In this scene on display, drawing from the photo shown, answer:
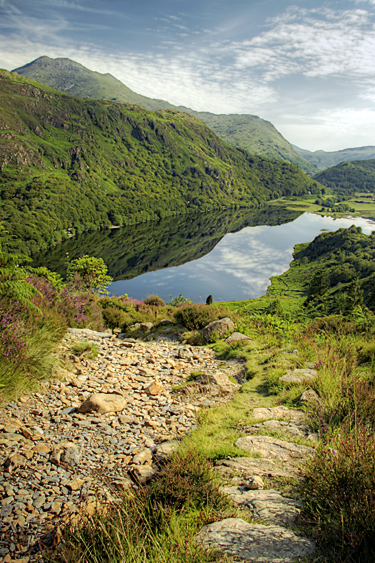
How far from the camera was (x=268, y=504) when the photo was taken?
2869 mm

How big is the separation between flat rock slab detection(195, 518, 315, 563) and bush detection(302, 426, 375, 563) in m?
0.21

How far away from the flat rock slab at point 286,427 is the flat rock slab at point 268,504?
4.33ft

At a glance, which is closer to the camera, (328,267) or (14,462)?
(14,462)

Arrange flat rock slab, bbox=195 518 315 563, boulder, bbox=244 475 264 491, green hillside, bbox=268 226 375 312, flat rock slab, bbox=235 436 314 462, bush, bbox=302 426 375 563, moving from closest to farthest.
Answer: bush, bbox=302 426 375 563, flat rock slab, bbox=195 518 315 563, boulder, bbox=244 475 264 491, flat rock slab, bbox=235 436 314 462, green hillside, bbox=268 226 375 312

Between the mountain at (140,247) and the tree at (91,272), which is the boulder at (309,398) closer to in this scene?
the tree at (91,272)

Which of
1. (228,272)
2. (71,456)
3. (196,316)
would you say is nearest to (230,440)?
(71,456)

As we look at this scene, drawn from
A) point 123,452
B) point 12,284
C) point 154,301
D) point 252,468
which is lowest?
point 154,301

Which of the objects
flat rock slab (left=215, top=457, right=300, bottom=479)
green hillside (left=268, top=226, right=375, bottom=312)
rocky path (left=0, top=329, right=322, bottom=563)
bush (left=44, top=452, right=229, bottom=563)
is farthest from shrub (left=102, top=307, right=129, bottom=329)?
green hillside (left=268, top=226, right=375, bottom=312)

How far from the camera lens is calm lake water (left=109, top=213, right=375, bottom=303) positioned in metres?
80.4

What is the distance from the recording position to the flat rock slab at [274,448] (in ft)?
12.0

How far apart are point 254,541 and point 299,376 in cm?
406

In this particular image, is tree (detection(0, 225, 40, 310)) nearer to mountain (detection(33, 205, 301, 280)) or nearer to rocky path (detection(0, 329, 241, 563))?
rocky path (detection(0, 329, 241, 563))

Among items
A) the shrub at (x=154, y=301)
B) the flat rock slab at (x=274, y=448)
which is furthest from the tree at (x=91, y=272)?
the flat rock slab at (x=274, y=448)

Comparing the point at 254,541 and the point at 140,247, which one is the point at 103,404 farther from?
the point at 140,247
